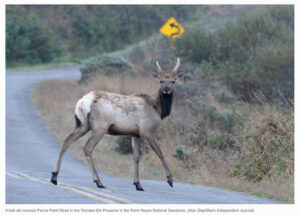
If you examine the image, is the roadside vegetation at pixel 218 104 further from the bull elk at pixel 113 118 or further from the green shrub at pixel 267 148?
the bull elk at pixel 113 118

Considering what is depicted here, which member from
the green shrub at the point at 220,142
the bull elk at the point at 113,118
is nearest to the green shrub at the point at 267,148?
the green shrub at the point at 220,142

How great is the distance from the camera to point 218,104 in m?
25.8

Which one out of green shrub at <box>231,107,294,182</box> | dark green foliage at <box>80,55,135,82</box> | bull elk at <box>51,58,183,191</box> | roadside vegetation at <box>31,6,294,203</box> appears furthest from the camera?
dark green foliage at <box>80,55,135,82</box>

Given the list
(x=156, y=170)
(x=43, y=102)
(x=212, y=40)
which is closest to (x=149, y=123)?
(x=156, y=170)

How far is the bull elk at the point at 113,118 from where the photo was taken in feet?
36.6

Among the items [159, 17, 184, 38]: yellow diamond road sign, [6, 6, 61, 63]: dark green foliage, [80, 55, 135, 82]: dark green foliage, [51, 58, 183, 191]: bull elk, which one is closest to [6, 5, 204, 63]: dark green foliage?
[6, 6, 61, 63]: dark green foliage

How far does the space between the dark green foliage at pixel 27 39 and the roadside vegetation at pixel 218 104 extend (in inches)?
572

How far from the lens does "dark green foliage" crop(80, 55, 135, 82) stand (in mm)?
29234

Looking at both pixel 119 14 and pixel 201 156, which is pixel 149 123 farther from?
pixel 119 14

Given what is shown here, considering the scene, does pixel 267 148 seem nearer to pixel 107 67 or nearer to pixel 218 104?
pixel 218 104

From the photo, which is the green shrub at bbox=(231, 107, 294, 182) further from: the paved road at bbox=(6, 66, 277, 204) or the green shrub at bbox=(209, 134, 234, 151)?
the paved road at bbox=(6, 66, 277, 204)

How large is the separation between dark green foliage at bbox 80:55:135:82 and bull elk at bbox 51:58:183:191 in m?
16.1

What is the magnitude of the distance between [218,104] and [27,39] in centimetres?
2889

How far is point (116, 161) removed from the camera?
18.8 meters
